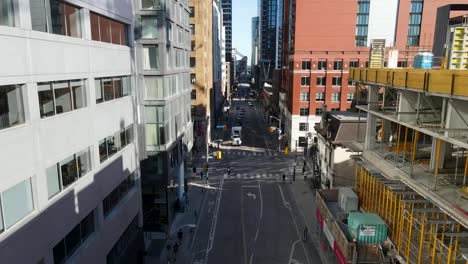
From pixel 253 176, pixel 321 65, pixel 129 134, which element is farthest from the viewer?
pixel 321 65

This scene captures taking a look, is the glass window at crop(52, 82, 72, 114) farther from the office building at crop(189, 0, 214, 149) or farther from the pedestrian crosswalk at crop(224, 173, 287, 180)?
the office building at crop(189, 0, 214, 149)

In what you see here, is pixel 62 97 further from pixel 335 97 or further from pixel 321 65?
pixel 335 97

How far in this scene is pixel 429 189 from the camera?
14.5m

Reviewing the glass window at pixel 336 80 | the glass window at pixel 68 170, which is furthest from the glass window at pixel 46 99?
the glass window at pixel 336 80

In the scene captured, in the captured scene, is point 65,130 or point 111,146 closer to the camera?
point 65,130

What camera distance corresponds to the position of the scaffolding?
1388 cm

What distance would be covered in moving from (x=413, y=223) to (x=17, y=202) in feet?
56.9

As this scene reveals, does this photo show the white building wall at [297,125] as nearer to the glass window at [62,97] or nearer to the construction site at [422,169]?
the construction site at [422,169]

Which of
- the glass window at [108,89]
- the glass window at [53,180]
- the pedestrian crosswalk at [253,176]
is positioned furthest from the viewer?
the pedestrian crosswalk at [253,176]

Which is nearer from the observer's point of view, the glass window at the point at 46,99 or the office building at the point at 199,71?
the glass window at the point at 46,99

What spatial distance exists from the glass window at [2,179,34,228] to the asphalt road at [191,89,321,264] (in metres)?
17.0

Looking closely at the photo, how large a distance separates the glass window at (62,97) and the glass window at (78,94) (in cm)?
49

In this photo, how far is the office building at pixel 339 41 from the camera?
197 feet

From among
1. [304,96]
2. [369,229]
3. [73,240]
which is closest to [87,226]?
[73,240]
